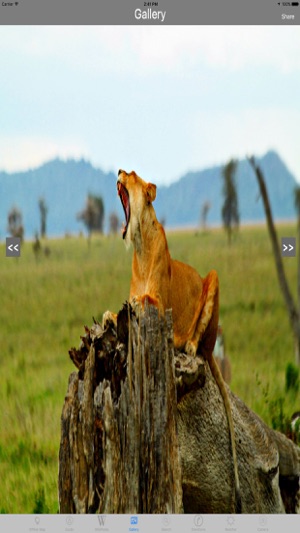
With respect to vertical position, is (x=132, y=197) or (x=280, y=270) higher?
(x=132, y=197)

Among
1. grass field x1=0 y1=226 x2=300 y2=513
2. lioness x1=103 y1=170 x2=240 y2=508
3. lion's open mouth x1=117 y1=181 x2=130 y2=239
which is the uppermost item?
lion's open mouth x1=117 y1=181 x2=130 y2=239

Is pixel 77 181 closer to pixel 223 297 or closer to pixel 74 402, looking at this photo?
pixel 223 297

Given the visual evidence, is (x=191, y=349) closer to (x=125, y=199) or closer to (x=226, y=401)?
(x=226, y=401)

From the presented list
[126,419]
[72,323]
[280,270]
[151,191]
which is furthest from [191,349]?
[72,323]

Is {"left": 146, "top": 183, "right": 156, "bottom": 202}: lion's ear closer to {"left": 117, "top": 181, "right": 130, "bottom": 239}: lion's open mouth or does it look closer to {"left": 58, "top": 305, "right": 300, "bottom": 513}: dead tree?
{"left": 117, "top": 181, "right": 130, "bottom": 239}: lion's open mouth

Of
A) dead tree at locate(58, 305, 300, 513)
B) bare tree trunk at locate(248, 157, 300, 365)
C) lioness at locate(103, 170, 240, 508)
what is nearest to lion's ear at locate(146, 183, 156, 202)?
lioness at locate(103, 170, 240, 508)

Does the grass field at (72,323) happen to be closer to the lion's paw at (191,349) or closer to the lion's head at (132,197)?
the lion's paw at (191,349)

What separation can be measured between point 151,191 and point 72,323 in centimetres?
357

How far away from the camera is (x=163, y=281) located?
157 inches

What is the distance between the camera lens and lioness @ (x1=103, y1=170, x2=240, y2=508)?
155 inches

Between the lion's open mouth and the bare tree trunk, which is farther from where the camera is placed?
the bare tree trunk

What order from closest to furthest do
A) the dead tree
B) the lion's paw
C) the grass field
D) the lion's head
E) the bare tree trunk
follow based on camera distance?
the dead tree → the lion's head → the lion's paw → the grass field → the bare tree trunk

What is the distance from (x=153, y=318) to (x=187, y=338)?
45cm
